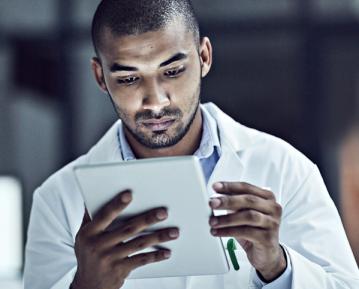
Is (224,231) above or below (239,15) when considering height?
below

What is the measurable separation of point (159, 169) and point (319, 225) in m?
0.63

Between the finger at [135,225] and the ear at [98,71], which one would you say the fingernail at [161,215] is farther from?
the ear at [98,71]

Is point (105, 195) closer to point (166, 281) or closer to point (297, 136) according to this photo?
Answer: point (166, 281)

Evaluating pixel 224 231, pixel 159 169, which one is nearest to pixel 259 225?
pixel 224 231

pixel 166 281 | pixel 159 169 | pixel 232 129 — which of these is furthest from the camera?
pixel 232 129

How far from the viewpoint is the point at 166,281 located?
7.96 feet

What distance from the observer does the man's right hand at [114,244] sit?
2014 millimetres

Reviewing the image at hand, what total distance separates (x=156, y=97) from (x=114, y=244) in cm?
52

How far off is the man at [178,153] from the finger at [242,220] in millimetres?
131

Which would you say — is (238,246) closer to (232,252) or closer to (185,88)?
(232,252)

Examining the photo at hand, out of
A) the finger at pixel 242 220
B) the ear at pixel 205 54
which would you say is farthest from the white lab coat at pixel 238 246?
the finger at pixel 242 220

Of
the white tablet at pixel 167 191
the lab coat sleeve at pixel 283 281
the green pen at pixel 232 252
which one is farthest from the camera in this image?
the green pen at pixel 232 252

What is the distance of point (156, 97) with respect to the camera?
2.43 m

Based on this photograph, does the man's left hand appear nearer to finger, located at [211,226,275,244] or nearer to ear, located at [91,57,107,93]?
finger, located at [211,226,275,244]
